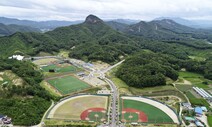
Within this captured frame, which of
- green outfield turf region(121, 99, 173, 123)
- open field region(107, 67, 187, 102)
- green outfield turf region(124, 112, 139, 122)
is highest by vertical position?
open field region(107, 67, 187, 102)

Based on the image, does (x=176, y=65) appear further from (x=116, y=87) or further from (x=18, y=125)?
(x=18, y=125)

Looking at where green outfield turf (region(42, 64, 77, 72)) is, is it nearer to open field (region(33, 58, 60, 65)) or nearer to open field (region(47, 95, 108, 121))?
open field (region(33, 58, 60, 65))

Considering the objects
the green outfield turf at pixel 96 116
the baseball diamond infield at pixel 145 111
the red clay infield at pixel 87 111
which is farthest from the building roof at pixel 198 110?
the green outfield turf at pixel 96 116

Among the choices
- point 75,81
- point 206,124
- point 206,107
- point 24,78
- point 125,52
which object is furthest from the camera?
point 125,52

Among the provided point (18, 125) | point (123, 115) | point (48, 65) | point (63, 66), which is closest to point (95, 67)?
point (63, 66)

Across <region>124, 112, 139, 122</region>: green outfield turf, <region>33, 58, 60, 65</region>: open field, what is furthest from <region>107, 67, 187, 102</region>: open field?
<region>33, 58, 60, 65</region>: open field

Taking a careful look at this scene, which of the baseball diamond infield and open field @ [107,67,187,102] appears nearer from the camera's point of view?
the baseball diamond infield

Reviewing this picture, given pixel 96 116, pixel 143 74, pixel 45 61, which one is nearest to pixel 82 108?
pixel 96 116
